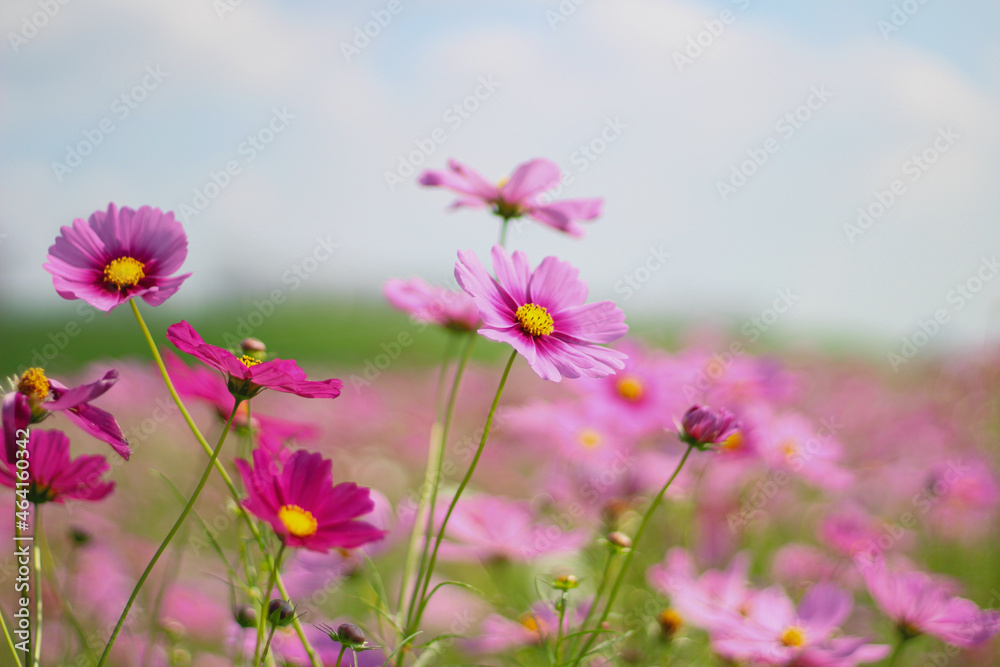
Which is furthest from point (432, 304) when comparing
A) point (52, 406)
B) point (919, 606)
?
point (919, 606)

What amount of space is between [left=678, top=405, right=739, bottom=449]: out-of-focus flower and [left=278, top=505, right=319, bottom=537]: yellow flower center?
334 mm

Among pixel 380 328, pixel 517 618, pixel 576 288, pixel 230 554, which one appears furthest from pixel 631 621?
pixel 380 328

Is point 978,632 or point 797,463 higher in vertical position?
point 797,463

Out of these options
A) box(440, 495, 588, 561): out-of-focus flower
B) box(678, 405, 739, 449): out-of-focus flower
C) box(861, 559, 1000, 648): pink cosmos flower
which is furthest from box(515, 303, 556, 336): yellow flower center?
box(861, 559, 1000, 648): pink cosmos flower

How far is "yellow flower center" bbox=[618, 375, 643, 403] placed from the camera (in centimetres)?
115

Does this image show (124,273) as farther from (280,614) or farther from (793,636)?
(793,636)

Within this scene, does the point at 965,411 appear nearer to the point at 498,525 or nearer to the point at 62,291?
the point at 498,525

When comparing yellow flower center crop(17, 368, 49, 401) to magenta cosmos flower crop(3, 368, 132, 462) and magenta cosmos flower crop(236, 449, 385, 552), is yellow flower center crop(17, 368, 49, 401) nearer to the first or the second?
magenta cosmos flower crop(3, 368, 132, 462)

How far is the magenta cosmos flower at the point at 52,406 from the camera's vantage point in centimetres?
45

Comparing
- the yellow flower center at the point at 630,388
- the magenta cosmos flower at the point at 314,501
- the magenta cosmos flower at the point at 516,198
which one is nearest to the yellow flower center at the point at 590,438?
the yellow flower center at the point at 630,388

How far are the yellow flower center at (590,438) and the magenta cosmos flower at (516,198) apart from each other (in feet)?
1.73

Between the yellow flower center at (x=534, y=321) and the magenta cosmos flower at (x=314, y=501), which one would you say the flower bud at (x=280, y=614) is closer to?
the magenta cosmos flower at (x=314, y=501)

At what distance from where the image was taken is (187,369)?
2.10 ft

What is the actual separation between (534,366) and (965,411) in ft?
6.95
